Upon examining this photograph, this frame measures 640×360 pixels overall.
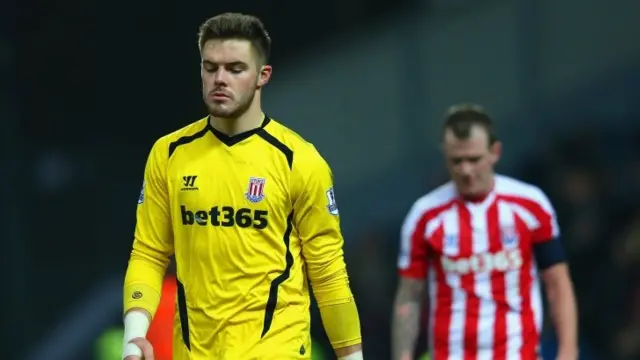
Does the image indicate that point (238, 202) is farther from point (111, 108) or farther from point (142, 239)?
point (111, 108)

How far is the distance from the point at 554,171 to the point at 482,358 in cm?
374

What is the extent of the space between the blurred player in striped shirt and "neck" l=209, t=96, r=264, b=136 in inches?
59.2

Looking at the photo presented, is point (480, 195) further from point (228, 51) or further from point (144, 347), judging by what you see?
point (144, 347)

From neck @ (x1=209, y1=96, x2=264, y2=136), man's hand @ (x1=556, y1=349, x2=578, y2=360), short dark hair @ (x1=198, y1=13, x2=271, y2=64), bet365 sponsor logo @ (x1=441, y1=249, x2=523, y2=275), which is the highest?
short dark hair @ (x1=198, y1=13, x2=271, y2=64)

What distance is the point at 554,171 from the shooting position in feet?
32.4

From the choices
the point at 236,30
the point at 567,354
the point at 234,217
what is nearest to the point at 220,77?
the point at 236,30

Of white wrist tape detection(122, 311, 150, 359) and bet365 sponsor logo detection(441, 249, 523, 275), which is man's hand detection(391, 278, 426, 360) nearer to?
bet365 sponsor logo detection(441, 249, 523, 275)

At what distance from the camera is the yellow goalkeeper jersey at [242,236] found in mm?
4816

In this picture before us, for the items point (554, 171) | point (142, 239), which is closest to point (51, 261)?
point (554, 171)

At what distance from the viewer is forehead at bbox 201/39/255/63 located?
4820 mm

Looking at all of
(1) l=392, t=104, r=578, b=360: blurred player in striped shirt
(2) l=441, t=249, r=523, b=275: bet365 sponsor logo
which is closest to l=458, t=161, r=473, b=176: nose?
(1) l=392, t=104, r=578, b=360: blurred player in striped shirt

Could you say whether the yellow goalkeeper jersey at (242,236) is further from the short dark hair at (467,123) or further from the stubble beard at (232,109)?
the short dark hair at (467,123)

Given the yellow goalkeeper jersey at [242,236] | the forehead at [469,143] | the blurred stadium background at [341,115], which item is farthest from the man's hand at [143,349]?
the blurred stadium background at [341,115]

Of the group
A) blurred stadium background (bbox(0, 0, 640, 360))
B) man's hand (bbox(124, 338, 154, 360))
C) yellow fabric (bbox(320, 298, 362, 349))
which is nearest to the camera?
man's hand (bbox(124, 338, 154, 360))
